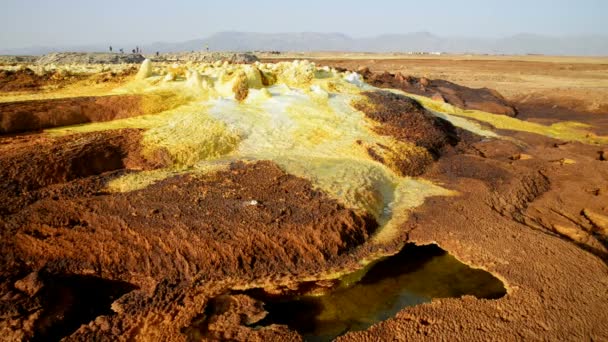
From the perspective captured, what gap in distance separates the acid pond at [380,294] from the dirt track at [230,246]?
0.18 meters

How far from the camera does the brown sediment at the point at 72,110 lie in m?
7.68

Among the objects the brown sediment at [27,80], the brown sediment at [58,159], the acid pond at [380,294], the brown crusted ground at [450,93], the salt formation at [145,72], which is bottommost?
the acid pond at [380,294]

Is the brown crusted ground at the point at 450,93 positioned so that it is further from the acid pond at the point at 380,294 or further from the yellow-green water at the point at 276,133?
the acid pond at the point at 380,294

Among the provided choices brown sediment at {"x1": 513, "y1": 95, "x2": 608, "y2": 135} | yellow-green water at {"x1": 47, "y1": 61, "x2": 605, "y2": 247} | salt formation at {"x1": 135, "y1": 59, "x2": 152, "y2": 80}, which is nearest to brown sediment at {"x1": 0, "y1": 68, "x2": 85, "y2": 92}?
salt formation at {"x1": 135, "y1": 59, "x2": 152, "y2": 80}

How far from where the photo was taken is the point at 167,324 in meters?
4.40

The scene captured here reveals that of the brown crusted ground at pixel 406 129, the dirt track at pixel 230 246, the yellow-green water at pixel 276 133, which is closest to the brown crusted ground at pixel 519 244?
the dirt track at pixel 230 246

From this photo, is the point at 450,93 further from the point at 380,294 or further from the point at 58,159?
the point at 58,159

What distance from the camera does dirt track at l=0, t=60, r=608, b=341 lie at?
4.43m

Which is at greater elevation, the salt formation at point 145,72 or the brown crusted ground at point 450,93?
the salt formation at point 145,72

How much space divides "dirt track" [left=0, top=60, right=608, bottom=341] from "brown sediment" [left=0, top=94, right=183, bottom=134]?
0.49m

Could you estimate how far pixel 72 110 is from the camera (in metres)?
8.20

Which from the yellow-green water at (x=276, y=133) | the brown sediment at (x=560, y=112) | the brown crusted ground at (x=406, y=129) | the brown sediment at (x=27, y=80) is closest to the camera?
the yellow-green water at (x=276, y=133)

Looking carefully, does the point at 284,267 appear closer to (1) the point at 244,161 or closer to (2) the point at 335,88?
(1) the point at 244,161

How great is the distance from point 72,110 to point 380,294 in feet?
21.2
